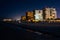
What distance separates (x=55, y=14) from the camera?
192m

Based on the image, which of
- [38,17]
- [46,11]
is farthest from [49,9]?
[38,17]

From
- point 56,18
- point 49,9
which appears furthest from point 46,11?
point 56,18

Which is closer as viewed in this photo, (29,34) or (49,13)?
(29,34)

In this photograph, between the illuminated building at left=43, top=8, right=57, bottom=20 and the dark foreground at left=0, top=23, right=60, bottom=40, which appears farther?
the illuminated building at left=43, top=8, right=57, bottom=20

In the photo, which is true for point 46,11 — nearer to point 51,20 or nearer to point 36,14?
point 36,14

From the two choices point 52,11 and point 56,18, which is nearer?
point 56,18

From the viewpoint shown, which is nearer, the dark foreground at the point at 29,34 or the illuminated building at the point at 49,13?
the dark foreground at the point at 29,34

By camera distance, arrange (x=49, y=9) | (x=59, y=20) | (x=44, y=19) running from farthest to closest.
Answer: (x=49, y=9), (x=44, y=19), (x=59, y=20)

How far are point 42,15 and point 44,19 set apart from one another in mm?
9971

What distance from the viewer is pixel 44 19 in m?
186

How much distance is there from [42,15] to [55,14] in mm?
15191

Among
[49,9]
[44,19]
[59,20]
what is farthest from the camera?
[49,9]

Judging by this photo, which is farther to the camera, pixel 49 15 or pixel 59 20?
pixel 49 15

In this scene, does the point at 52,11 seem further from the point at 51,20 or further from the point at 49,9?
the point at 51,20
